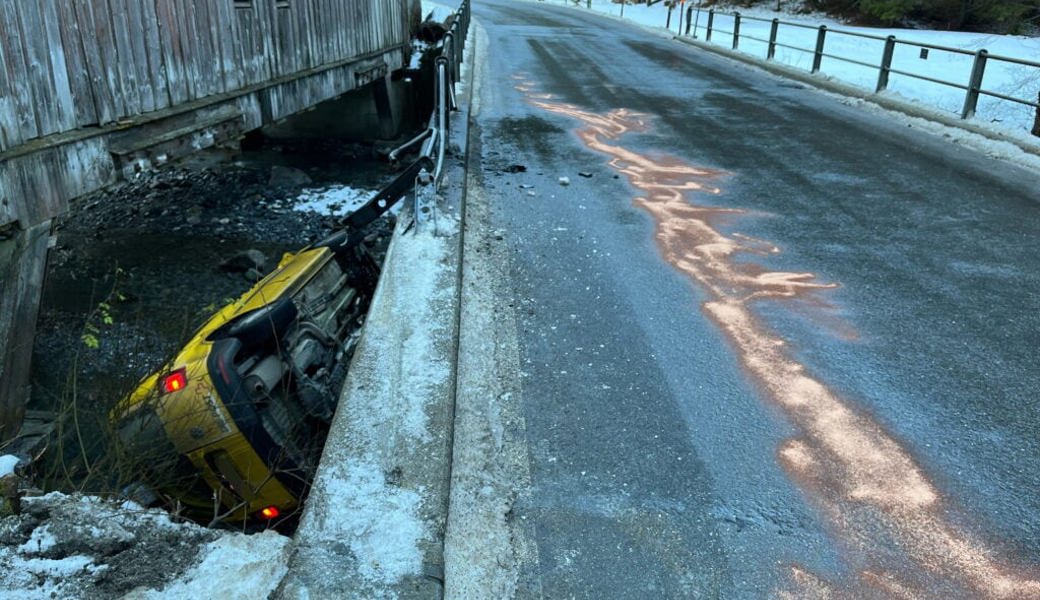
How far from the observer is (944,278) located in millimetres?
5484

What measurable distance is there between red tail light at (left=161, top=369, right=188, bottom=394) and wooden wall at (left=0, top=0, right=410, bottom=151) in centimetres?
243

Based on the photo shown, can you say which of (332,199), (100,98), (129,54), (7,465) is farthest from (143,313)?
(7,465)

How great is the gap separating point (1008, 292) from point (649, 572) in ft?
13.0

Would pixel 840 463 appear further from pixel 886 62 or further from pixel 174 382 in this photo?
pixel 886 62

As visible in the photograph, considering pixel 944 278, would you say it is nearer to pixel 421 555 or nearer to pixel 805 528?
pixel 805 528

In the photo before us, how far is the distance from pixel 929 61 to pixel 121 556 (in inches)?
843

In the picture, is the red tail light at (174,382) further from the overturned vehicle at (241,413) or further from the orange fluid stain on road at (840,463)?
the orange fluid stain on road at (840,463)

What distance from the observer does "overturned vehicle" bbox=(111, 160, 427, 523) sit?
13.6 ft

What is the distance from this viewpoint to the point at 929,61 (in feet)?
62.4

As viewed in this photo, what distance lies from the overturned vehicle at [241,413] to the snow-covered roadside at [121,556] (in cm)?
104

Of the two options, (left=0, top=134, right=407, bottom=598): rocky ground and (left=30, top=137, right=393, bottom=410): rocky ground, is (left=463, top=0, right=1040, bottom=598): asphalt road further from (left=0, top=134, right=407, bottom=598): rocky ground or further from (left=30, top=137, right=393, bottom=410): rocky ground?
(left=30, top=137, right=393, bottom=410): rocky ground

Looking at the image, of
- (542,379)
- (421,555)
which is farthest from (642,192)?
(421,555)

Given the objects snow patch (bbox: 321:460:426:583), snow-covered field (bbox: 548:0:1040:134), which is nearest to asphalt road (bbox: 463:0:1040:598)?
snow patch (bbox: 321:460:426:583)

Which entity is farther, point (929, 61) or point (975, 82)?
point (929, 61)
